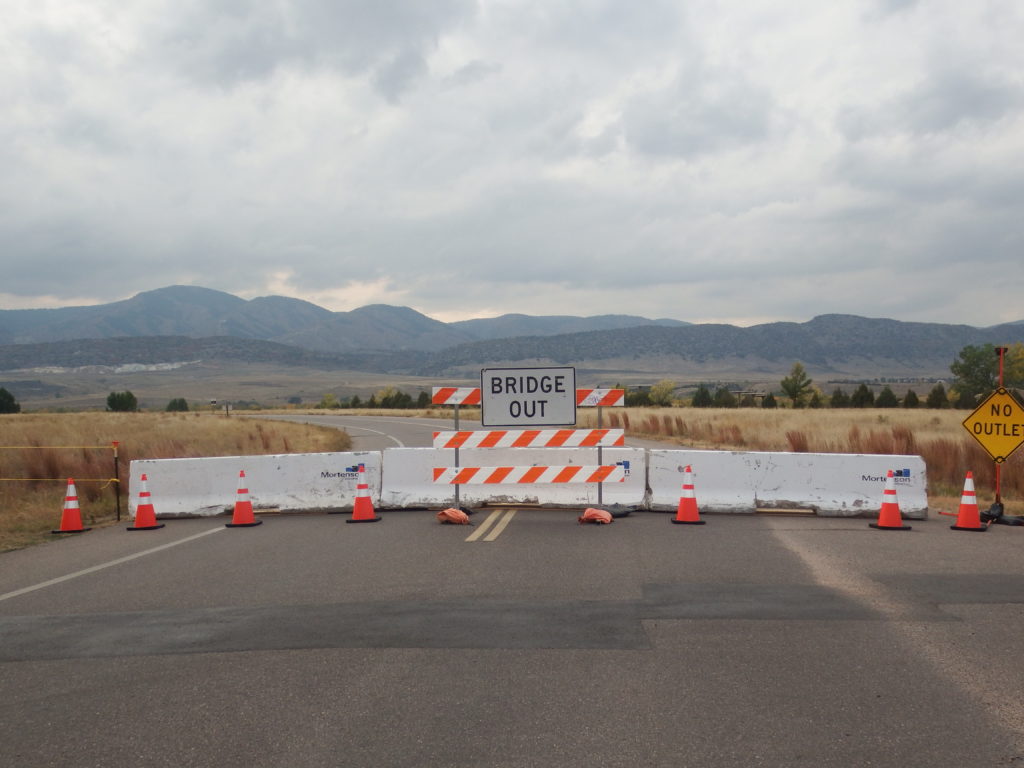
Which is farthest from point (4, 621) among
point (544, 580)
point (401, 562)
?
point (544, 580)

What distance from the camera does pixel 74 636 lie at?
21.9 ft

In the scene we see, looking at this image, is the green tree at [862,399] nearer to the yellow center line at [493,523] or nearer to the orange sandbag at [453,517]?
the yellow center line at [493,523]

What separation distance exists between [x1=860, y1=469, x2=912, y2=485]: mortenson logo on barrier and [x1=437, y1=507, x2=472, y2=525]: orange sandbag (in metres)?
5.93

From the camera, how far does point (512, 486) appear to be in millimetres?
14109

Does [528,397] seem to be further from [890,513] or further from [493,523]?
[890,513]

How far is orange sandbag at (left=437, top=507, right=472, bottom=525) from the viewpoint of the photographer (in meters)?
12.0

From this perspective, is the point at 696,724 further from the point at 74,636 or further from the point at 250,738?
the point at 74,636

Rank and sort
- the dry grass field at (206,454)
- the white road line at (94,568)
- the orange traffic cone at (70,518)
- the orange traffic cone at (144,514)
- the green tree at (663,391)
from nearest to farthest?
1. the white road line at (94,568)
2. the orange traffic cone at (70,518)
3. the orange traffic cone at (144,514)
4. the dry grass field at (206,454)
5. the green tree at (663,391)

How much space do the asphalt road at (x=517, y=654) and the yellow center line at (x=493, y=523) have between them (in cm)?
59

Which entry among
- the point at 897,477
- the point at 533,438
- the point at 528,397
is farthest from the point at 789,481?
the point at 528,397

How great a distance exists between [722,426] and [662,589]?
28.8 m

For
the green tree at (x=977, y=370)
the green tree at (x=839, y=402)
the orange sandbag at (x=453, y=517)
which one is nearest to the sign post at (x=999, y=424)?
the orange sandbag at (x=453, y=517)

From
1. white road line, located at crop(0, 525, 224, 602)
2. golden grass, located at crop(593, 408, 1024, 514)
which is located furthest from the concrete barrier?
golden grass, located at crop(593, 408, 1024, 514)

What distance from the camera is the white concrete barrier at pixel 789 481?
13008 mm
